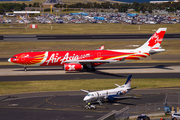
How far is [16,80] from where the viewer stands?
5803 centimetres

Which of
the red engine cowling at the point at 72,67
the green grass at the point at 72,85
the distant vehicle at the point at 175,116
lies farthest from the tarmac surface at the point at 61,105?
the red engine cowling at the point at 72,67

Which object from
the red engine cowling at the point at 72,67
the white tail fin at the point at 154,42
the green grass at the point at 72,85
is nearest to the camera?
the green grass at the point at 72,85

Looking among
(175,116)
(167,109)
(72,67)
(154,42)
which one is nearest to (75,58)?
(72,67)

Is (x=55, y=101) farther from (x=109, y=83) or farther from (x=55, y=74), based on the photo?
(x=55, y=74)

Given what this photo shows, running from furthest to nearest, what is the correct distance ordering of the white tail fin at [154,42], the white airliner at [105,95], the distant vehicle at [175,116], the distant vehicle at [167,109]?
the white tail fin at [154,42] < the white airliner at [105,95] < the distant vehicle at [167,109] < the distant vehicle at [175,116]

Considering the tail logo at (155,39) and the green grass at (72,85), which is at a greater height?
the tail logo at (155,39)

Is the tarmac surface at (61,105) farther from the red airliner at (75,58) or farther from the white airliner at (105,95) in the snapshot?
the red airliner at (75,58)

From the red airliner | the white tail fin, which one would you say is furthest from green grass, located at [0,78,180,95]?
the white tail fin

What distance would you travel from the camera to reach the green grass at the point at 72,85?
51125mm

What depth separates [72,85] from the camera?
53.6 meters

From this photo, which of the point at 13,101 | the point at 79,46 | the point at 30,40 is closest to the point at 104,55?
the point at 13,101

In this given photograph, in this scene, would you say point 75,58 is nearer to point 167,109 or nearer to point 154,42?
point 154,42

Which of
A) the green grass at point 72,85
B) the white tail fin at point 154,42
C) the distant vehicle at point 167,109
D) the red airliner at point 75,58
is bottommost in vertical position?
the green grass at point 72,85

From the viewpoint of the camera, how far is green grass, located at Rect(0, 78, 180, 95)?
2013 inches
